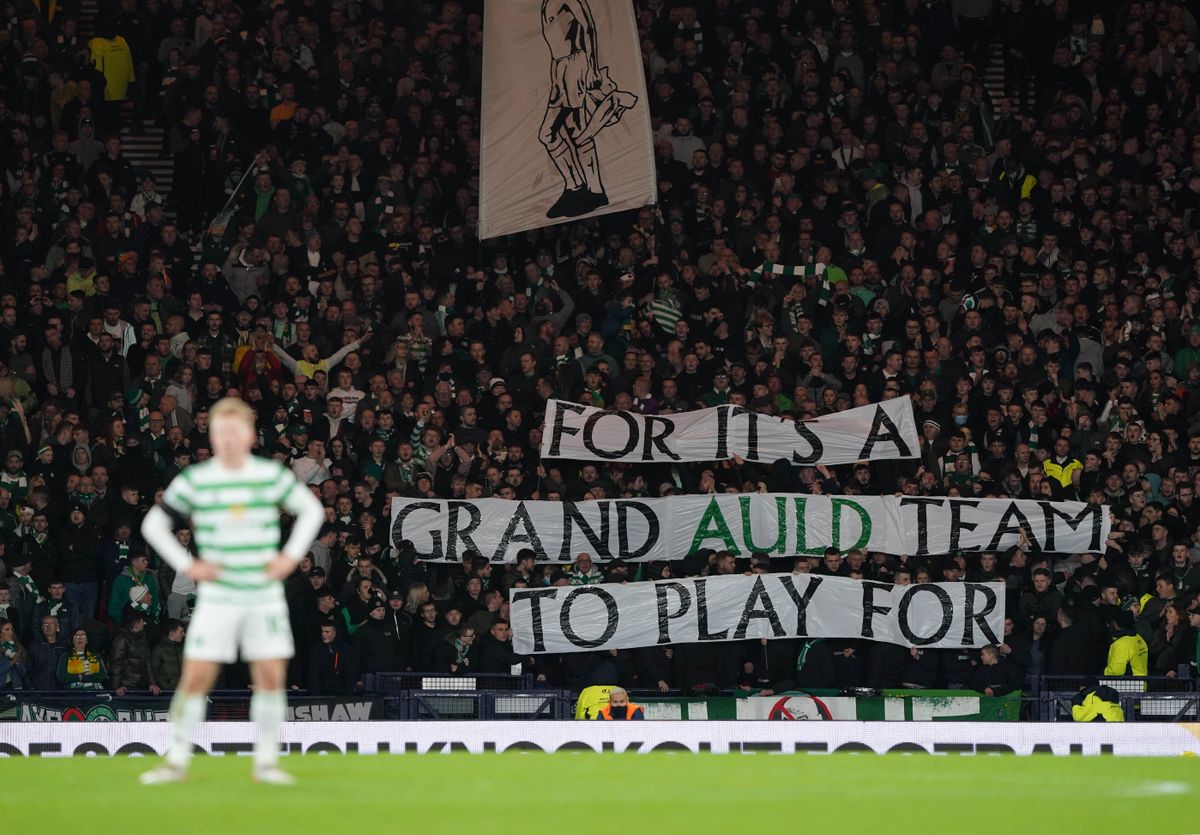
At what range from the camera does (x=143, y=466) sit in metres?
20.1

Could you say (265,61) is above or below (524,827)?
above

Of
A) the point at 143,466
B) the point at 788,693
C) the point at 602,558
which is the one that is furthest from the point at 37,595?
the point at 788,693

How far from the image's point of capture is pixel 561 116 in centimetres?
2439

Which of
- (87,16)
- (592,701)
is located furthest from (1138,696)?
(87,16)

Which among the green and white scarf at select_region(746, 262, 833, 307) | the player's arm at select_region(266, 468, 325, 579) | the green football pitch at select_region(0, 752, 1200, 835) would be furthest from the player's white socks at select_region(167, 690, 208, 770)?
Answer: the green and white scarf at select_region(746, 262, 833, 307)

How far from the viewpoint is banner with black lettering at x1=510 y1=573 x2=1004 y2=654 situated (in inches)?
790

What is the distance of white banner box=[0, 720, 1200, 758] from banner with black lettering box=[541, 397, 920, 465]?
20.8 feet

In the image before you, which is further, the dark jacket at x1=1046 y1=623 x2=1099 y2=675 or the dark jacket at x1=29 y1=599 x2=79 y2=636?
the dark jacket at x1=1046 y1=623 x2=1099 y2=675

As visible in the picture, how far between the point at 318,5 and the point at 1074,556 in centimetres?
1377

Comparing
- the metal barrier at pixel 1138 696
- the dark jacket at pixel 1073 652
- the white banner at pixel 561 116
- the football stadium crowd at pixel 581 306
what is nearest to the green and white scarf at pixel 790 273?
the football stadium crowd at pixel 581 306

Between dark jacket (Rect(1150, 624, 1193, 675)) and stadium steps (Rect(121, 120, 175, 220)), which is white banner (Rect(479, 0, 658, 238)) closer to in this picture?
stadium steps (Rect(121, 120, 175, 220))

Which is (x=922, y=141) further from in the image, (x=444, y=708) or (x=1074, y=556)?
(x=444, y=708)

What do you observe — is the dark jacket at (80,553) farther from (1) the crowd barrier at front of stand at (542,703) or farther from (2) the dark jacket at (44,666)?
(1) the crowd barrier at front of stand at (542,703)

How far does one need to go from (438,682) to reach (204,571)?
33.1ft
